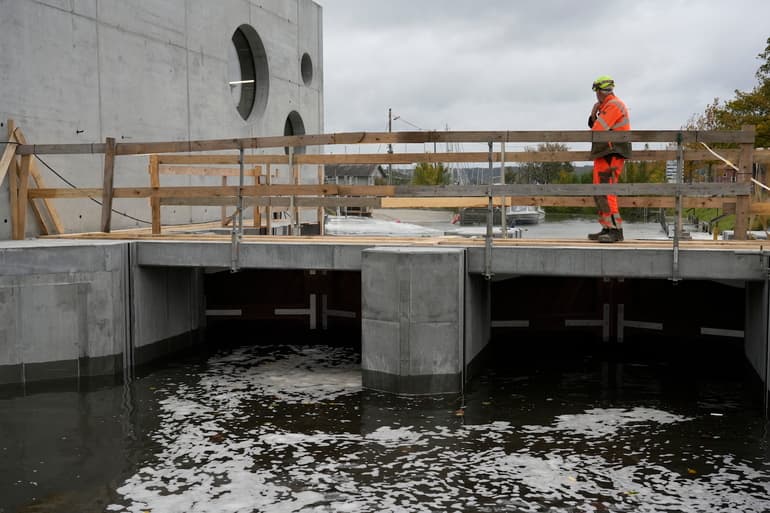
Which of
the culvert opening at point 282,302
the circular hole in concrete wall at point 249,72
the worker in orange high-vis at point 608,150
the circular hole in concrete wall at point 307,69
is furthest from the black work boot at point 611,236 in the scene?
the circular hole in concrete wall at point 307,69

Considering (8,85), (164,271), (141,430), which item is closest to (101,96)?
(8,85)

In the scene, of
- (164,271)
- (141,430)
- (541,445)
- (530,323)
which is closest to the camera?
(541,445)

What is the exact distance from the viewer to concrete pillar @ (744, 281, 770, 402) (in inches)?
341

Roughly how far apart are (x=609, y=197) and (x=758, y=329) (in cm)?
213

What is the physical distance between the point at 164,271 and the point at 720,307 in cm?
747

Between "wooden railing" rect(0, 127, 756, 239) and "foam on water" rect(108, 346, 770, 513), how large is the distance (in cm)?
249

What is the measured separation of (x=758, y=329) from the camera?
9.27 m

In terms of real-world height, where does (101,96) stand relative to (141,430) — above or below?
above

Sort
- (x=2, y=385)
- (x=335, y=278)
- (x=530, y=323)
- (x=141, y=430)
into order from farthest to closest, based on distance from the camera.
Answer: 1. (x=335, y=278)
2. (x=530, y=323)
3. (x=2, y=385)
4. (x=141, y=430)

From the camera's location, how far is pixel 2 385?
9.69 m

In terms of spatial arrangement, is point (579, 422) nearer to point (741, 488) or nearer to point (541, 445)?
point (541, 445)

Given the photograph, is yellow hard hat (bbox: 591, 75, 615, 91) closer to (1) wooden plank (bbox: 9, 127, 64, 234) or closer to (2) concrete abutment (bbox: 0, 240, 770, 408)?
(2) concrete abutment (bbox: 0, 240, 770, 408)

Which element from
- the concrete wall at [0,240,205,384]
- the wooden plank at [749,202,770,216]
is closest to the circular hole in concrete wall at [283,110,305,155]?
the concrete wall at [0,240,205,384]

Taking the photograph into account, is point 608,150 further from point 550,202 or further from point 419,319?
point 419,319
